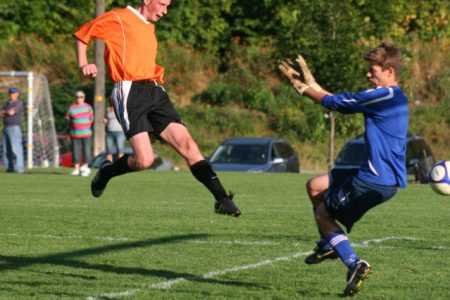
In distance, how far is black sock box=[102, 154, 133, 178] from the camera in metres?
9.34

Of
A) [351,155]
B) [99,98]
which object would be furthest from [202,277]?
[99,98]

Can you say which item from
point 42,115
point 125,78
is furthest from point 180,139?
point 42,115

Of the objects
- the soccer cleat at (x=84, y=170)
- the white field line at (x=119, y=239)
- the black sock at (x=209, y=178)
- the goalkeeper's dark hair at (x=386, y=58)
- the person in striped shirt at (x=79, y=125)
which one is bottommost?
the soccer cleat at (x=84, y=170)

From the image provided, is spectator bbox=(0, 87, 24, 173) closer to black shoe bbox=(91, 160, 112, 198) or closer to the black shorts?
black shoe bbox=(91, 160, 112, 198)

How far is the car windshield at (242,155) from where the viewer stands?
2727 cm

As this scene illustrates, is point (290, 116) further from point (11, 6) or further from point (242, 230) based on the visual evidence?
point (242, 230)

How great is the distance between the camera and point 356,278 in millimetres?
→ 6742

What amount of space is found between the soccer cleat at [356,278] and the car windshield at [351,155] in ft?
59.5

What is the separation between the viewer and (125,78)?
9086 mm

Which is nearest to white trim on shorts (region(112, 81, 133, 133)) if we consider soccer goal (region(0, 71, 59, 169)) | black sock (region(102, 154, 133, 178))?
black sock (region(102, 154, 133, 178))

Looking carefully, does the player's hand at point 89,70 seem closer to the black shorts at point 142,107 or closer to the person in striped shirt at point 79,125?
the black shorts at point 142,107

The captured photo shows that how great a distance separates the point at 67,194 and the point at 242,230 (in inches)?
241

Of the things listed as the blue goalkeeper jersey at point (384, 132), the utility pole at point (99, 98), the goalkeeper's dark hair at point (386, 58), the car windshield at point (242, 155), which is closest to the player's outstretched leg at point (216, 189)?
the blue goalkeeper jersey at point (384, 132)

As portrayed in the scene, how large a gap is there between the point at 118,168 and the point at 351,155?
16287mm
